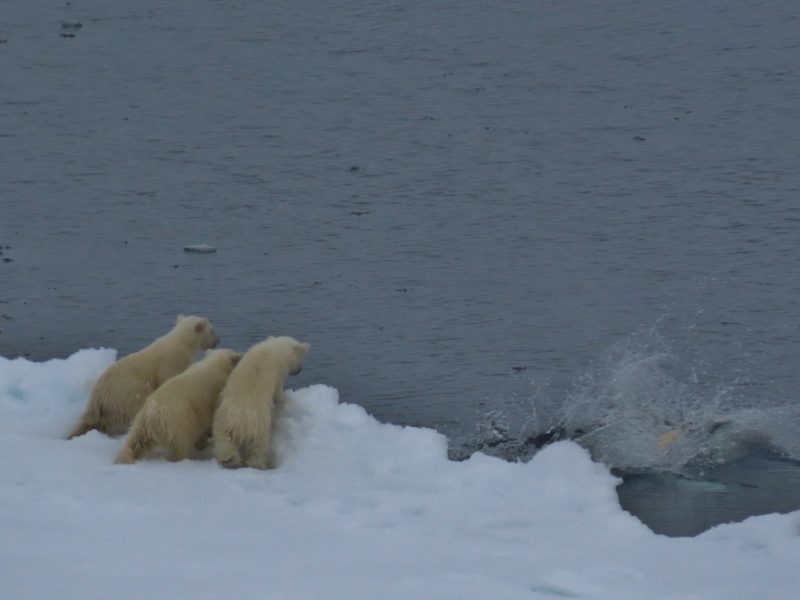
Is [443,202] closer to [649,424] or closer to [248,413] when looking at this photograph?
[649,424]

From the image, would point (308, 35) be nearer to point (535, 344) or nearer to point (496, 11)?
point (496, 11)

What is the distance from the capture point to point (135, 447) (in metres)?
7.64

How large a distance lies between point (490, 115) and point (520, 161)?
272cm

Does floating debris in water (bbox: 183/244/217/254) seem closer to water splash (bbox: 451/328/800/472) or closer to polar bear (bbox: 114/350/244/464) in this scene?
water splash (bbox: 451/328/800/472)

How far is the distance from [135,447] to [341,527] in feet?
6.34

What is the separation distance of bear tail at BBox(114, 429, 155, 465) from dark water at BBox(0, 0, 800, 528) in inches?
111

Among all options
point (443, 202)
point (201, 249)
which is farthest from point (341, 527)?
point (443, 202)

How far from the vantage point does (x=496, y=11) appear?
91.0 ft

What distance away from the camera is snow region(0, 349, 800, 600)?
5.39 m

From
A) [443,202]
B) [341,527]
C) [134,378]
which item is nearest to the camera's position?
[341,527]

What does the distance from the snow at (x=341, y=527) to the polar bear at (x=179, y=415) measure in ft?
0.48

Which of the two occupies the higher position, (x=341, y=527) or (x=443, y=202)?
(x=341, y=527)

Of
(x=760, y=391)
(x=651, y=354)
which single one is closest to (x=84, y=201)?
(x=651, y=354)

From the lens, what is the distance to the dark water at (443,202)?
1095cm
